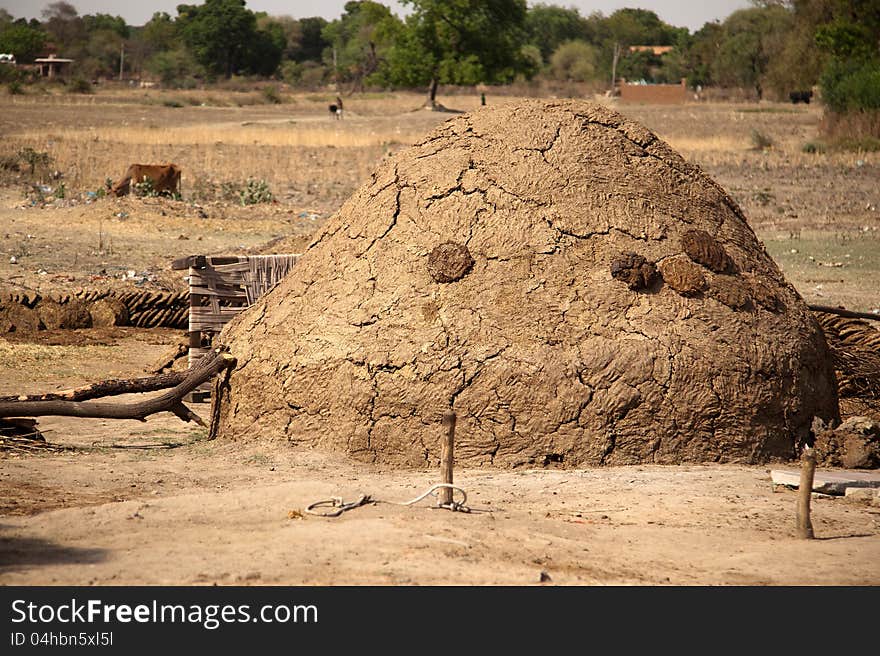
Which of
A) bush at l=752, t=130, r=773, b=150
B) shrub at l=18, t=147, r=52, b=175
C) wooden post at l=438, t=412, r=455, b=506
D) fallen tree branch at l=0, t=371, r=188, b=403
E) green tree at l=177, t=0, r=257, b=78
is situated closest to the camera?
wooden post at l=438, t=412, r=455, b=506

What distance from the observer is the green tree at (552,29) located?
339ft

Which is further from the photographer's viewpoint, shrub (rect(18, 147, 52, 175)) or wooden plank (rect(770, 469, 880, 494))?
shrub (rect(18, 147, 52, 175))

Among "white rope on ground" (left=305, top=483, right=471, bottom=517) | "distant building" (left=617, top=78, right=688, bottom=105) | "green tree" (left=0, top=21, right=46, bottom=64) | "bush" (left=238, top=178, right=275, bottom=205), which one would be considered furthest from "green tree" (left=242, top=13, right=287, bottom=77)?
"white rope on ground" (left=305, top=483, right=471, bottom=517)

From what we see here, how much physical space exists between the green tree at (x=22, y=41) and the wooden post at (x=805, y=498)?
61254 millimetres

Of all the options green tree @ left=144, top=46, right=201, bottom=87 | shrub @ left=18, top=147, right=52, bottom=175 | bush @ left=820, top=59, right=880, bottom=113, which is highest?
green tree @ left=144, top=46, right=201, bottom=87

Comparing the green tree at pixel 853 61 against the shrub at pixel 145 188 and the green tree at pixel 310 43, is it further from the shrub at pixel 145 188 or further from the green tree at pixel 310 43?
the green tree at pixel 310 43

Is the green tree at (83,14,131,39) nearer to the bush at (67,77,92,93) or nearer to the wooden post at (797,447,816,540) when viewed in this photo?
the bush at (67,77,92,93)

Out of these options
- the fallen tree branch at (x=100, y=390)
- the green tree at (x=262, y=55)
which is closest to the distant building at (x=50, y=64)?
the green tree at (x=262, y=55)

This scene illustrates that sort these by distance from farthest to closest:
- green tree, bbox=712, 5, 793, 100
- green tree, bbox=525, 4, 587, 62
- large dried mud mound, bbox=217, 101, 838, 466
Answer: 1. green tree, bbox=525, 4, 587, 62
2. green tree, bbox=712, 5, 793, 100
3. large dried mud mound, bbox=217, 101, 838, 466

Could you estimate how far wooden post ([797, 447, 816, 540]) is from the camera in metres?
4.98

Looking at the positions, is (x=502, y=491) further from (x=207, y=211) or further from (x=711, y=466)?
(x=207, y=211)

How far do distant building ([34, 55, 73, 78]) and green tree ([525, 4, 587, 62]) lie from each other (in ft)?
147

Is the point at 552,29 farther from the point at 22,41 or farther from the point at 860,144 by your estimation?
the point at 860,144

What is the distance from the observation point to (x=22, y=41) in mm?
62844
